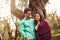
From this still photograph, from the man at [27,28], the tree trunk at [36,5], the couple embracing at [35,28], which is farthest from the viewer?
the tree trunk at [36,5]

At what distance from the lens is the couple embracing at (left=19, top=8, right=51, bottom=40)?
6.54 meters

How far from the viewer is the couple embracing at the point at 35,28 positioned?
654 cm

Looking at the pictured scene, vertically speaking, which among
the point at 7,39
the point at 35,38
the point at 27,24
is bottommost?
the point at 7,39

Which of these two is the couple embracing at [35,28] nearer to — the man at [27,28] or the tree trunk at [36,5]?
the man at [27,28]

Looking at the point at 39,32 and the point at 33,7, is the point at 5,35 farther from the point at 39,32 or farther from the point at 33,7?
the point at 39,32

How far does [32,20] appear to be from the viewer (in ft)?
22.1

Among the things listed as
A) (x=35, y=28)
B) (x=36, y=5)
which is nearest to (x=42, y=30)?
(x=35, y=28)

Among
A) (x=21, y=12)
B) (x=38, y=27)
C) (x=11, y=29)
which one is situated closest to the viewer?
(x=38, y=27)

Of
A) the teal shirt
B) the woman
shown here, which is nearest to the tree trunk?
the teal shirt

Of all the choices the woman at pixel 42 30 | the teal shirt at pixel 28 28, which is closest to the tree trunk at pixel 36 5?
the teal shirt at pixel 28 28

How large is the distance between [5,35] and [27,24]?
559 cm

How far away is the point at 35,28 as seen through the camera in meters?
6.64

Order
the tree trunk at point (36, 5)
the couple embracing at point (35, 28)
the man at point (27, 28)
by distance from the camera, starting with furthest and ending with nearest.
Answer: the tree trunk at point (36, 5), the man at point (27, 28), the couple embracing at point (35, 28)

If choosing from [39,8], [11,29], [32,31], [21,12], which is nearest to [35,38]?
[32,31]
